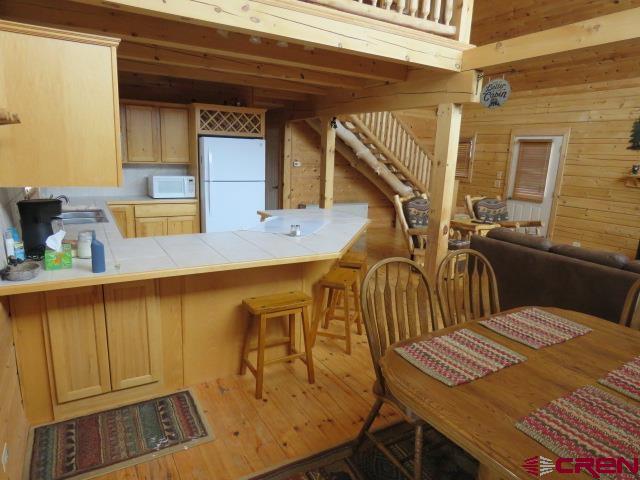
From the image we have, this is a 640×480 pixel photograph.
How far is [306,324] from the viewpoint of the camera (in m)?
2.45

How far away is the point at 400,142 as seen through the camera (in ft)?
22.9

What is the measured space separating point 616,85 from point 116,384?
6.92 m

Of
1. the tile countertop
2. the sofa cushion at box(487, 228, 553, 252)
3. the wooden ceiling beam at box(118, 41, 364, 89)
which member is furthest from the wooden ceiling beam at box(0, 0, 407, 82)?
the sofa cushion at box(487, 228, 553, 252)

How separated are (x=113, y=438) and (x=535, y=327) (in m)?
2.09

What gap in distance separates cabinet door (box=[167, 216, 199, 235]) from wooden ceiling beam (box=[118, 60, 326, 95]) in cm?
175

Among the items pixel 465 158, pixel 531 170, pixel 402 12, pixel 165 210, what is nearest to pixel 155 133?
pixel 165 210

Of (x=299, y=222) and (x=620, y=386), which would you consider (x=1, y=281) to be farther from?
(x=620, y=386)

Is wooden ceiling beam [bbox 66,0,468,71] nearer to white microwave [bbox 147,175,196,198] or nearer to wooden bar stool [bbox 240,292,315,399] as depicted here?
wooden bar stool [bbox 240,292,315,399]

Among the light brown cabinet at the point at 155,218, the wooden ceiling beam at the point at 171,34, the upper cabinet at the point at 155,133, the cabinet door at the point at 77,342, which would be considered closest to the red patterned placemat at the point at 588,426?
the cabinet door at the point at 77,342

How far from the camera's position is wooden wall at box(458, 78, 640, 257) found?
5488 mm

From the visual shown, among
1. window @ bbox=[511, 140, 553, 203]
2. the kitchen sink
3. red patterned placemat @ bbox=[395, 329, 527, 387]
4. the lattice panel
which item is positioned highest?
the lattice panel

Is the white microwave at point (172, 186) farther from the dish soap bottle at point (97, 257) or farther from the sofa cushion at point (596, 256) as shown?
the sofa cushion at point (596, 256)

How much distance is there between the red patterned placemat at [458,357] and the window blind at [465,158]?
271 inches

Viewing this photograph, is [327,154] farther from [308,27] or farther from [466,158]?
[466,158]
